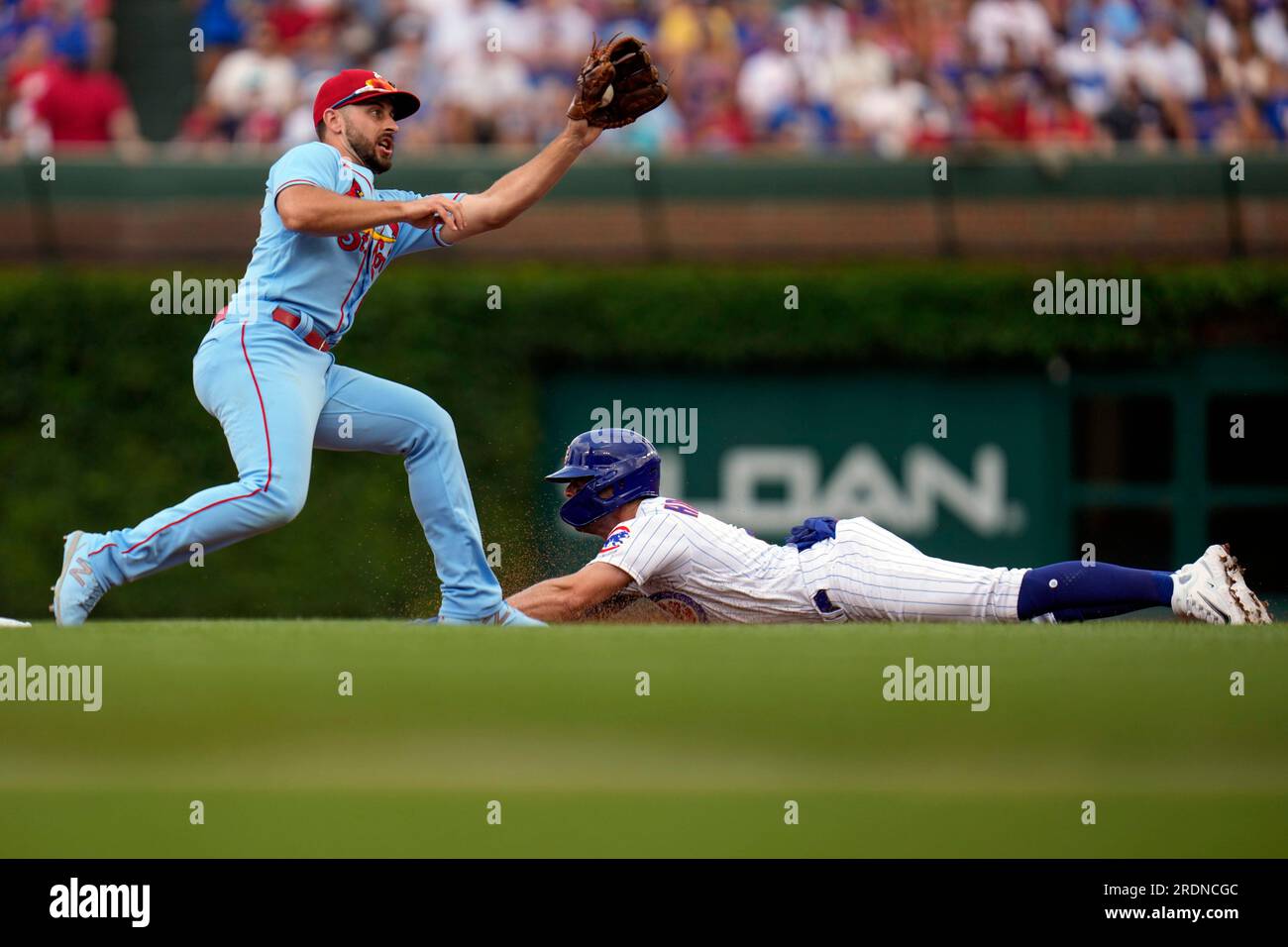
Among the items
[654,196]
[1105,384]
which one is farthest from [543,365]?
[1105,384]

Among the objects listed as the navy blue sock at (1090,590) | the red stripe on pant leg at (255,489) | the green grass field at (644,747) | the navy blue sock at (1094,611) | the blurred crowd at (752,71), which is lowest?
the green grass field at (644,747)

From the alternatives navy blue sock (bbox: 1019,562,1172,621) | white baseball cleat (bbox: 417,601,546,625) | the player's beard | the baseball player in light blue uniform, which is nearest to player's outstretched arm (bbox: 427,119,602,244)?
the baseball player in light blue uniform

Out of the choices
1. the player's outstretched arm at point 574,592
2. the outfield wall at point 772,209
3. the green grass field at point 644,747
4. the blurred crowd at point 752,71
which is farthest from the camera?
the blurred crowd at point 752,71

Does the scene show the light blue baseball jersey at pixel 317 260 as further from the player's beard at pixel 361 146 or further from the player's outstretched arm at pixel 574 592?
the player's outstretched arm at pixel 574 592

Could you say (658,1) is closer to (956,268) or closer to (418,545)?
(956,268)

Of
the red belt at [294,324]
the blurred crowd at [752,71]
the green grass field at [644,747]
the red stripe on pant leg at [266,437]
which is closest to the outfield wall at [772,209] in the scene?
the blurred crowd at [752,71]

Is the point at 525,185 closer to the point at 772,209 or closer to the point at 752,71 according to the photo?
the point at 772,209

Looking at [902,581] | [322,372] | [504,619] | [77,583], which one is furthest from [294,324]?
[902,581]
